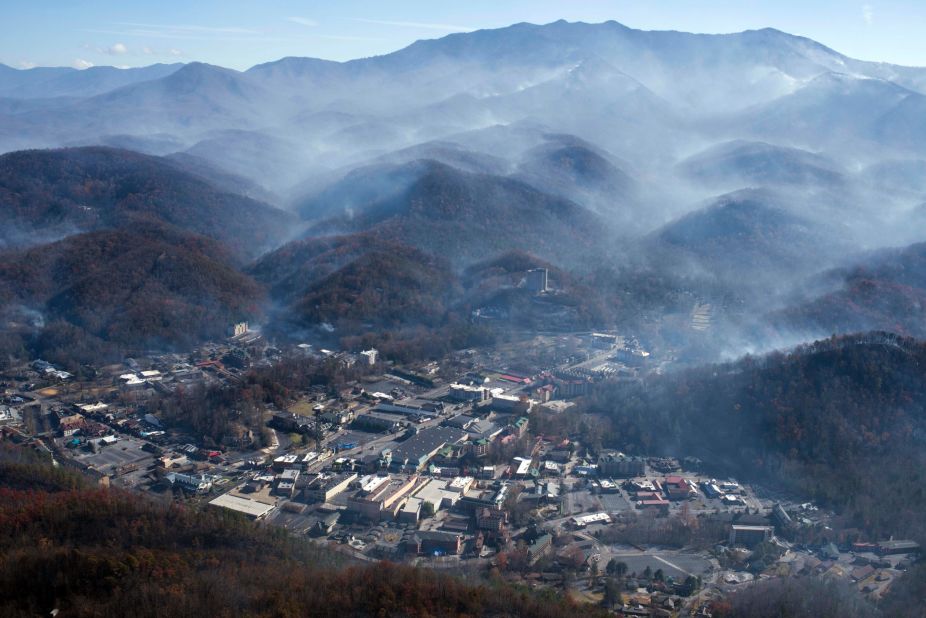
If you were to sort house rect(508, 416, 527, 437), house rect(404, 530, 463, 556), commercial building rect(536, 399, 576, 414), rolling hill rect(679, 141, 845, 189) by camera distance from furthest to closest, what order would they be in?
rolling hill rect(679, 141, 845, 189)
commercial building rect(536, 399, 576, 414)
house rect(508, 416, 527, 437)
house rect(404, 530, 463, 556)

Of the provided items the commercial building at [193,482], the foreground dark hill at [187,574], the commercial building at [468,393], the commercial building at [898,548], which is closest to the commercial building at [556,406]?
the commercial building at [468,393]

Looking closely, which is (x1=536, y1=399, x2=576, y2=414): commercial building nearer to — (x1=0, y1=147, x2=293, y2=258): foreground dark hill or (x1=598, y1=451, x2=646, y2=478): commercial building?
(x1=598, y1=451, x2=646, y2=478): commercial building

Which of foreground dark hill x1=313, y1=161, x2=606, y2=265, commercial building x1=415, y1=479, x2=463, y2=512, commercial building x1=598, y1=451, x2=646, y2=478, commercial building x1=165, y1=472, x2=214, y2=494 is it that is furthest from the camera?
foreground dark hill x1=313, y1=161, x2=606, y2=265

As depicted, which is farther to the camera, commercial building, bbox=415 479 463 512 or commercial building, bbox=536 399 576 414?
commercial building, bbox=536 399 576 414

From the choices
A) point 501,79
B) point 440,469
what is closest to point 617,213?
point 440,469

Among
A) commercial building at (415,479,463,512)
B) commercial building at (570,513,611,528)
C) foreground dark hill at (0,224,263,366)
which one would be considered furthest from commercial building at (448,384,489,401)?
foreground dark hill at (0,224,263,366)

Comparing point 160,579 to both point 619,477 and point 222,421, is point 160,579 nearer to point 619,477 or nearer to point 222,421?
point 222,421

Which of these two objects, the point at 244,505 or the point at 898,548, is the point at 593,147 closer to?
the point at 898,548
